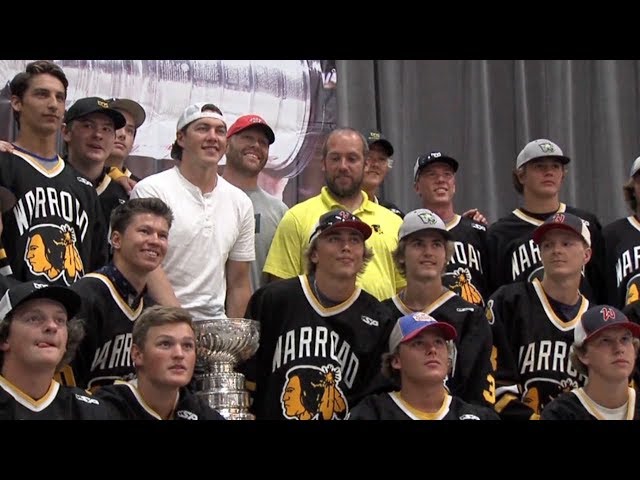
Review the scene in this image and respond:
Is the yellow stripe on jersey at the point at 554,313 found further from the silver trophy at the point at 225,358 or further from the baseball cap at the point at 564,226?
the silver trophy at the point at 225,358

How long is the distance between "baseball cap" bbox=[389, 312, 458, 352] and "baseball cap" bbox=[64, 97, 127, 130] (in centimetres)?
164

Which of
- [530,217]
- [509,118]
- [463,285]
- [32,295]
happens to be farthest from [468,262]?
[509,118]

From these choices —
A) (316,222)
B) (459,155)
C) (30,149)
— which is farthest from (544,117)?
Result: (30,149)

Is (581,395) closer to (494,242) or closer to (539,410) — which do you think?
(539,410)

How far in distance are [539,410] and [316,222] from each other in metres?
1.30

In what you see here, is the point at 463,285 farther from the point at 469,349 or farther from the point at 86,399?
the point at 86,399

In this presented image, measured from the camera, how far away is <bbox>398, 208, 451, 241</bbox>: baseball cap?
16.4 feet

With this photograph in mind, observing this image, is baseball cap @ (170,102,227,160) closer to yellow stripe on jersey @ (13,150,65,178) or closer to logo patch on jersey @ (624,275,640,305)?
yellow stripe on jersey @ (13,150,65,178)

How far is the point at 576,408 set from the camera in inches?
179

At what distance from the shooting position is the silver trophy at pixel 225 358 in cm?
447

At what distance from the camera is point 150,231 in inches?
180

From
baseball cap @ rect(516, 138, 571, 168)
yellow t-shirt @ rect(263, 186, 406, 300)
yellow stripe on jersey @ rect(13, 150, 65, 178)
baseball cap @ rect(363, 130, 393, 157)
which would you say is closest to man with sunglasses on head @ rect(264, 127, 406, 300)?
yellow t-shirt @ rect(263, 186, 406, 300)

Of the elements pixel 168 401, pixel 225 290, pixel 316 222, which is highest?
pixel 316 222

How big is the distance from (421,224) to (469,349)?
0.58m
